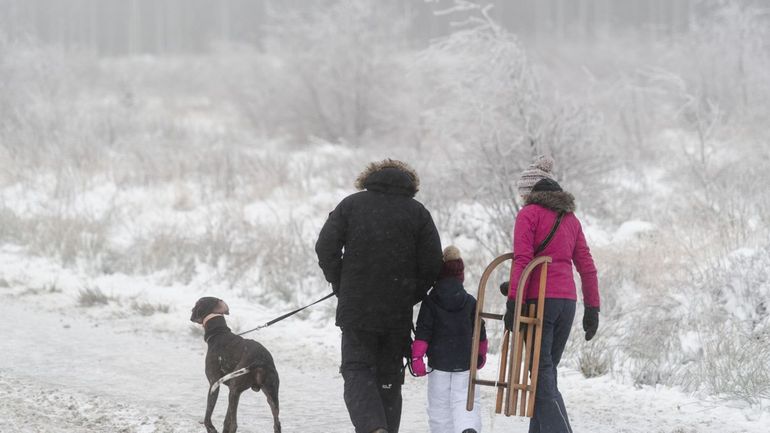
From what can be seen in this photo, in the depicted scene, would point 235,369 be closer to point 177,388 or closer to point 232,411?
point 232,411

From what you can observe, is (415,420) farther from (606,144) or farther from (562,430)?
(606,144)

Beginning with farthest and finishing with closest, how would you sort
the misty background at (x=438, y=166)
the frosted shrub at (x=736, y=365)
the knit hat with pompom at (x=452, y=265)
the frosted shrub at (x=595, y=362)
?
the misty background at (x=438, y=166)
the frosted shrub at (x=595, y=362)
the frosted shrub at (x=736, y=365)
the knit hat with pompom at (x=452, y=265)

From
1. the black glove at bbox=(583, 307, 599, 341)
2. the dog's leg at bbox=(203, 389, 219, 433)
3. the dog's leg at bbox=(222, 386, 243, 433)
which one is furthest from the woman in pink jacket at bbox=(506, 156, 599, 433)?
the dog's leg at bbox=(203, 389, 219, 433)

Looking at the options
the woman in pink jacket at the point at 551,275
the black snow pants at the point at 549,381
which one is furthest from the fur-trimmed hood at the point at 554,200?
the black snow pants at the point at 549,381

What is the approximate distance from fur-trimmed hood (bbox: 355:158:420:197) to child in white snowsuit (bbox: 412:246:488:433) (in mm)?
417

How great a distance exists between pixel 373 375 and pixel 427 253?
0.69 meters

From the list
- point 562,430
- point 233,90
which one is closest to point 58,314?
point 562,430

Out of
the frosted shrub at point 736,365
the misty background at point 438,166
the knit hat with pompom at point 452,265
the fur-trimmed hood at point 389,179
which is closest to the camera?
the fur-trimmed hood at point 389,179

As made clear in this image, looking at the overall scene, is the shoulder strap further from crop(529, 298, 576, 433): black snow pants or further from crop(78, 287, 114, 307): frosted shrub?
crop(78, 287, 114, 307): frosted shrub

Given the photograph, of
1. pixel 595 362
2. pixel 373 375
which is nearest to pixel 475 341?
pixel 373 375

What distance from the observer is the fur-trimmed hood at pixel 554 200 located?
4156 mm

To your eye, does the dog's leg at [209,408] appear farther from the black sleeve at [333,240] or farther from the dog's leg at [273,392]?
the black sleeve at [333,240]

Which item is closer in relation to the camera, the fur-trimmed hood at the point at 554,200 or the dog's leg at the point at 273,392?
the fur-trimmed hood at the point at 554,200

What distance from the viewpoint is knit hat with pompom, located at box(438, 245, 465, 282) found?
4.33 metres
